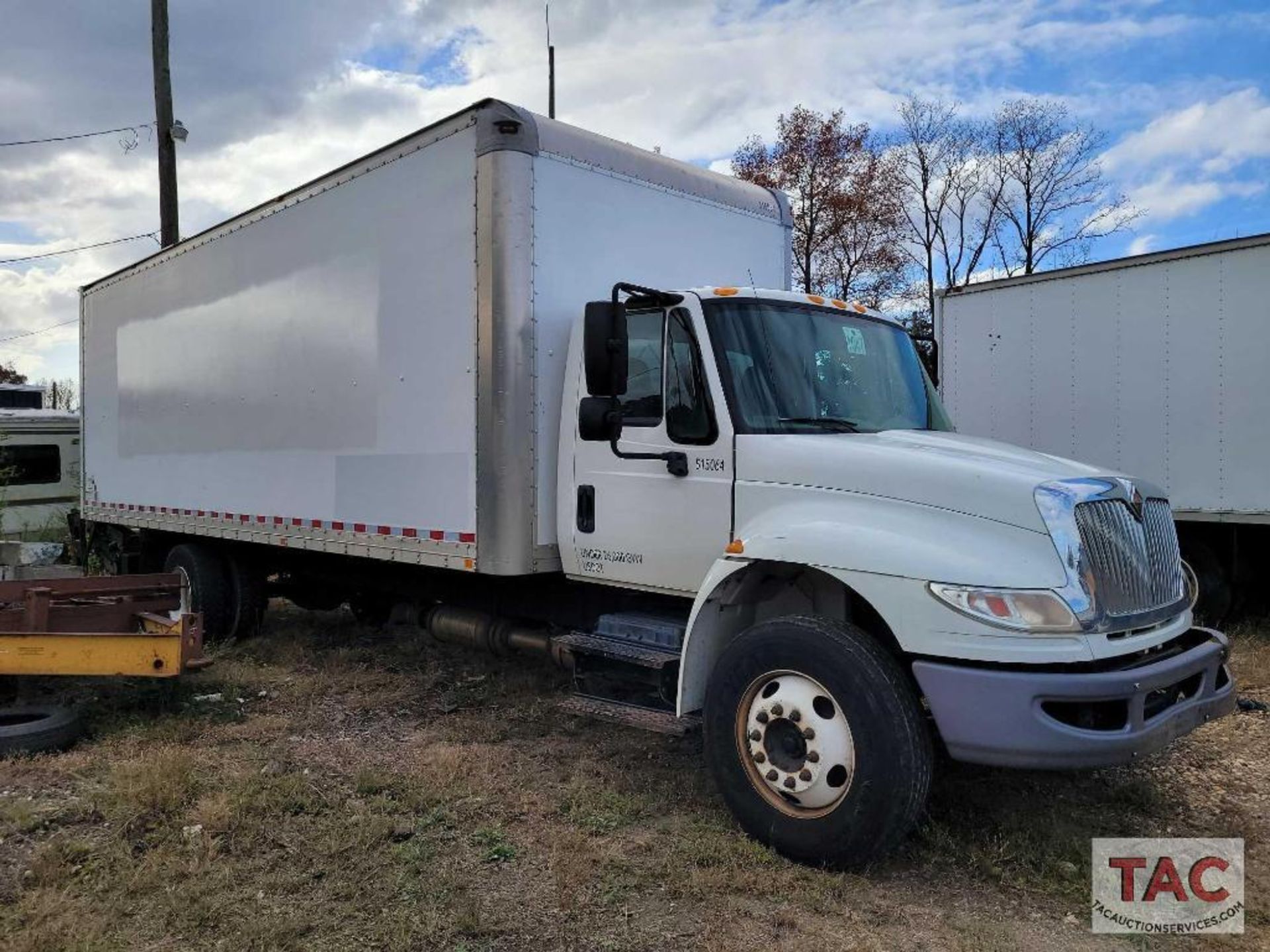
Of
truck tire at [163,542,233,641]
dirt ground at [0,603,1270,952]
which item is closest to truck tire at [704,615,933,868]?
dirt ground at [0,603,1270,952]

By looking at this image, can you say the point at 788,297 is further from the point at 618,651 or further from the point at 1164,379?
the point at 1164,379

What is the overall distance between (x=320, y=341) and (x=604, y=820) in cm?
386

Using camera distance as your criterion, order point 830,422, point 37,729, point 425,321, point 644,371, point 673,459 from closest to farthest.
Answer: point 830,422
point 673,459
point 644,371
point 37,729
point 425,321

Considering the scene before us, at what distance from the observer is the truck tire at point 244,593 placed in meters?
8.07

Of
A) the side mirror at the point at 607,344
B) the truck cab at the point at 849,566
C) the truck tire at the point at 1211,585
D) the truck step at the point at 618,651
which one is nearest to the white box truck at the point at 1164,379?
the truck tire at the point at 1211,585

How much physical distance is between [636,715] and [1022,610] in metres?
1.91

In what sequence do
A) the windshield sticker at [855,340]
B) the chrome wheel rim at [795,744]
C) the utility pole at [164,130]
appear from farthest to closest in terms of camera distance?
1. the utility pole at [164,130]
2. the windshield sticker at [855,340]
3. the chrome wheel rim at [795,744]

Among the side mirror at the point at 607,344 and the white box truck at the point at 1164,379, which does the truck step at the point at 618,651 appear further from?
the white box truck at the point at 1164,379

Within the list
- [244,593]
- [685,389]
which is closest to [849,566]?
[685,389]

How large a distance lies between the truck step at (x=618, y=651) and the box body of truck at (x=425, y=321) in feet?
1.49

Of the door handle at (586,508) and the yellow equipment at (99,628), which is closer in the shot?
the door handle at (586,508)

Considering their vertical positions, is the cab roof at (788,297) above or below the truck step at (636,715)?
above

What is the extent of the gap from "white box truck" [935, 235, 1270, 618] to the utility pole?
440 inches

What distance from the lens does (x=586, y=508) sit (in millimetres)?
4883
